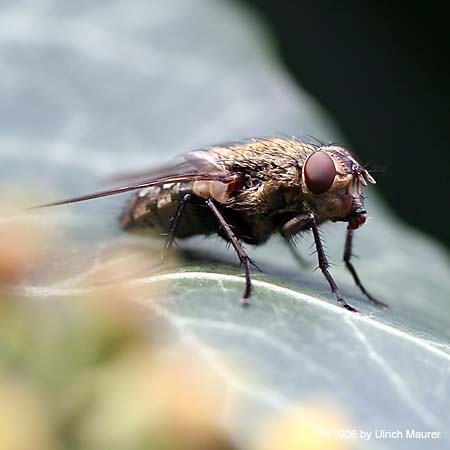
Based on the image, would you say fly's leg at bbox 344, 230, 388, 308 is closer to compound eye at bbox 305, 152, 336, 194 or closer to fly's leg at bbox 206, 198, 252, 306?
compound eye at bbox 305, 152, 336, 194

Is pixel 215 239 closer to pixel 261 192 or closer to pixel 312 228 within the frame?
pixel 261 192

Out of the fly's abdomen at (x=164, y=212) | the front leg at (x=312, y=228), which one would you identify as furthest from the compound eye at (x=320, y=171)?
the fly's abdomen at (x=164, y=212)

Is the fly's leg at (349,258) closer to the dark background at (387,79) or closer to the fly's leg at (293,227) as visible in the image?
the fly's leg at (293,227)

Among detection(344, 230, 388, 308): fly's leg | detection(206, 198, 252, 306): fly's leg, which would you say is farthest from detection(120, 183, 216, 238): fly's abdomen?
detection(344, 230, 388, 308): fly's leg

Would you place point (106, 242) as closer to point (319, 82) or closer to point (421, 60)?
point (319, 82)

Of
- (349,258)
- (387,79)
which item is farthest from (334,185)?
(387,79)
